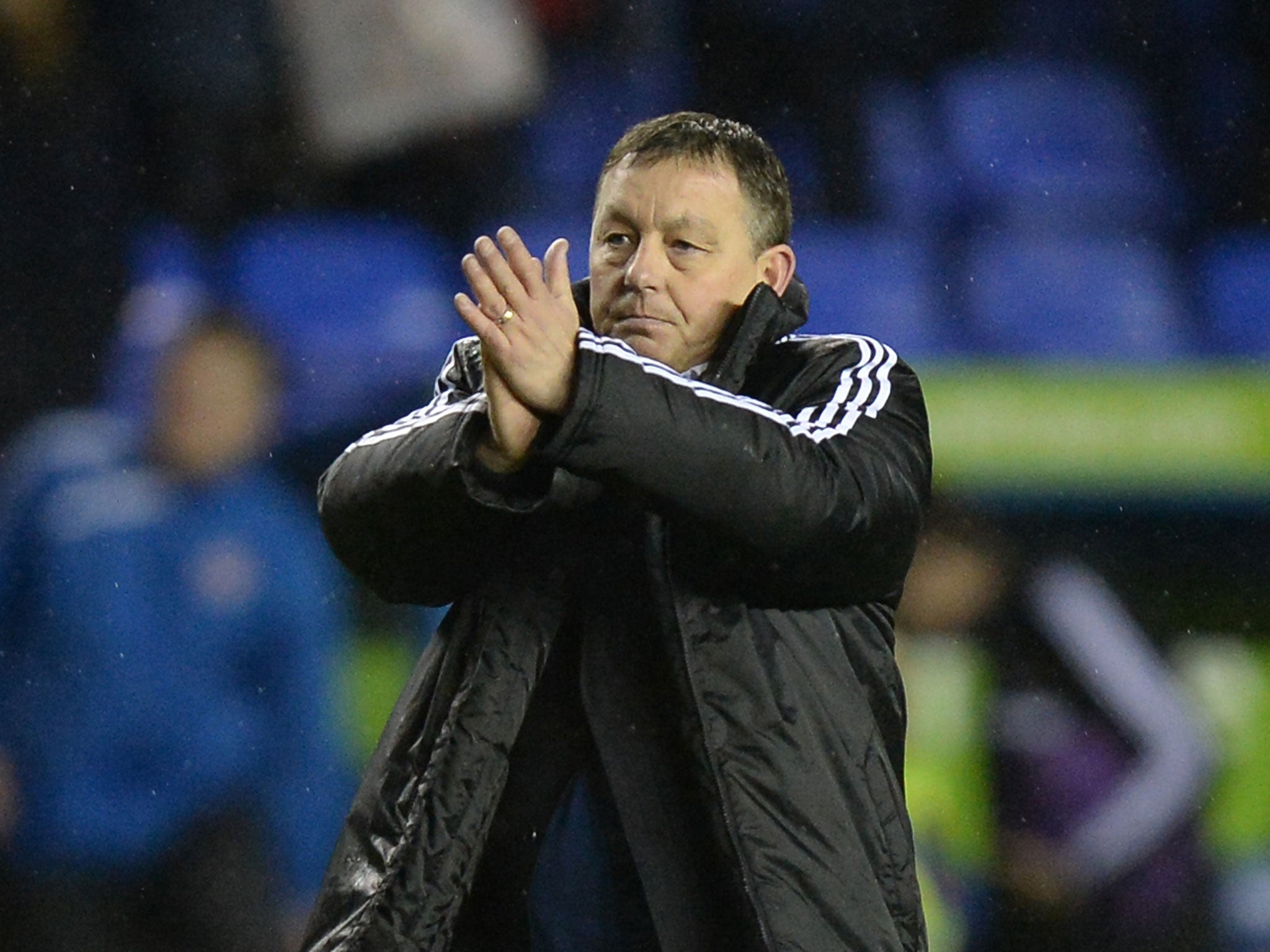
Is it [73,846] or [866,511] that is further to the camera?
[73,846]

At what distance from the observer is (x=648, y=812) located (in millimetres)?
1405

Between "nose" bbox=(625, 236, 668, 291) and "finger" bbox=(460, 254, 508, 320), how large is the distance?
9.9 inches

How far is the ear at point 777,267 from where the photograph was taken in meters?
1.69

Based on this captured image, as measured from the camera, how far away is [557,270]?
4.55 ft

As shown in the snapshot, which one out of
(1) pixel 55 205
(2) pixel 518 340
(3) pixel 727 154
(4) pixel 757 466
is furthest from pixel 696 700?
(1) pixel 55 205

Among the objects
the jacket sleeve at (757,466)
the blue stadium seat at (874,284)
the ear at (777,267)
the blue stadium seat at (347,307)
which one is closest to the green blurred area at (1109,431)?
the blue stadium seat at (874,284)

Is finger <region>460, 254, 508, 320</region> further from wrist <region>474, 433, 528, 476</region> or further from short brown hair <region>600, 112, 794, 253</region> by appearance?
short brown hair <region>600, 112, 794, 253</region>

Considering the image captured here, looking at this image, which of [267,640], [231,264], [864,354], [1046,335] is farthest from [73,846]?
[864,354]

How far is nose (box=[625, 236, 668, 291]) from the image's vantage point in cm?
160

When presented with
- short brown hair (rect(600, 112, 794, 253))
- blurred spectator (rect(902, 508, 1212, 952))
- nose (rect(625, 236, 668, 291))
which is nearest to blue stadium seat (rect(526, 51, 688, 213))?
blurred spectator (rect(902, 508, 1212, 952))

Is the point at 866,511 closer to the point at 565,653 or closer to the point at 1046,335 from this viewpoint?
the point at 565,653

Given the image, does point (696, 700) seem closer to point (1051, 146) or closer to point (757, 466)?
point (757, 466)

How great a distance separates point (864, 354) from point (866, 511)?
0.67ft

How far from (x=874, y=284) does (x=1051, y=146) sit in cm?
43
